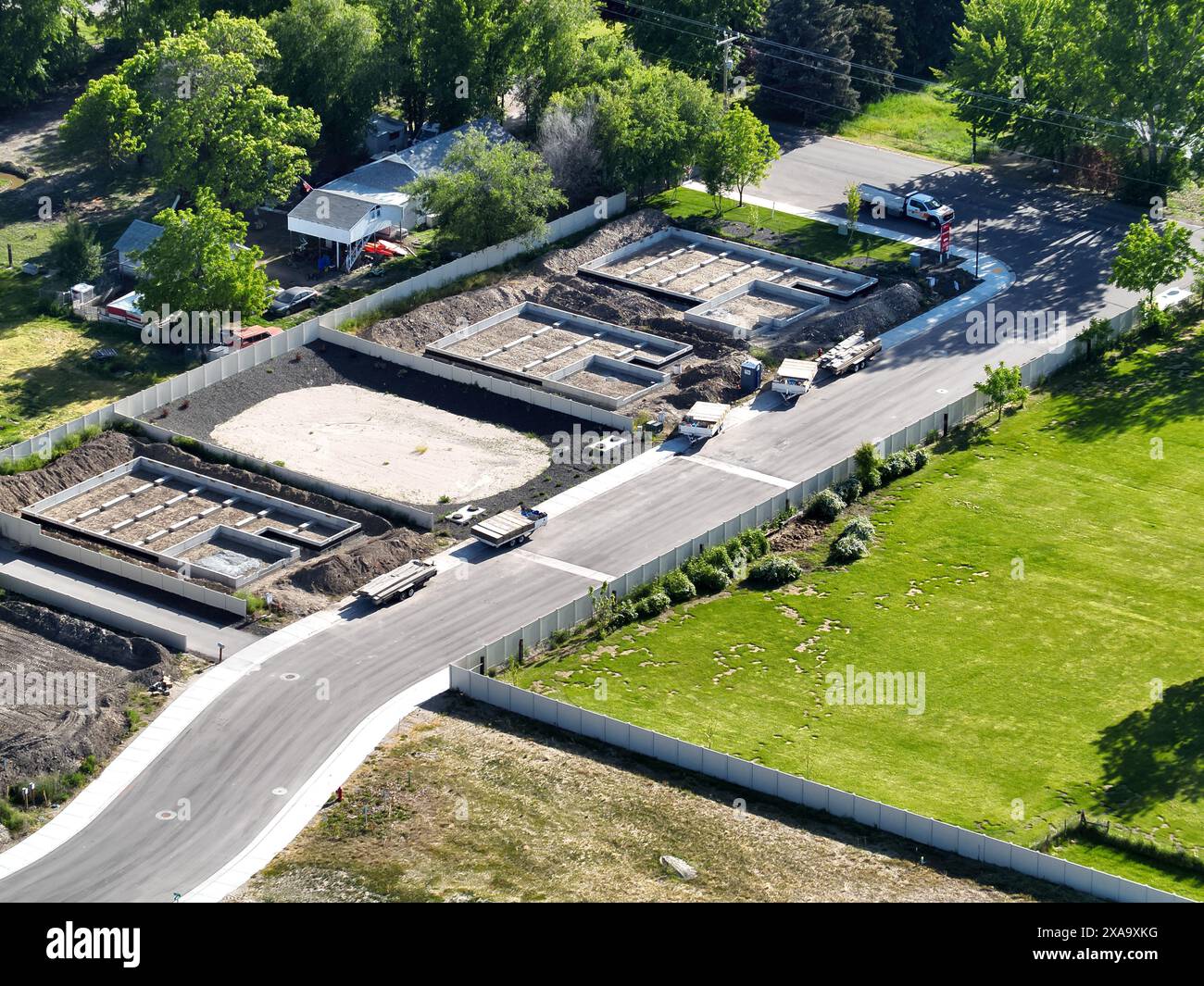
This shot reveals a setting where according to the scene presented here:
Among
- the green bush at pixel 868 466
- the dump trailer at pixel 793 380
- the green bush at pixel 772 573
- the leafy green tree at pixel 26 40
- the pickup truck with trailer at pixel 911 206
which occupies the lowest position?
the green bush at pixel 772 573

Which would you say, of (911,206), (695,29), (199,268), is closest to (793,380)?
(911,206)

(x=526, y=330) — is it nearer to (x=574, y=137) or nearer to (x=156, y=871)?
(x=574, y=137)

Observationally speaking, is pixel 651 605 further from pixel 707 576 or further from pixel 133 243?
pixel 133 243

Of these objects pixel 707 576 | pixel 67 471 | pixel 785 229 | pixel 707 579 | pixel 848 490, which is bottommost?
pixel 67 471

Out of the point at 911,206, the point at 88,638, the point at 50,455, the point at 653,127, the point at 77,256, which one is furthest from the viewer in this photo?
the point at 911,206

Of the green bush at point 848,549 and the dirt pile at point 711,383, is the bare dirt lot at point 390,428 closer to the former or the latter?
the dirt pile at point 711,383

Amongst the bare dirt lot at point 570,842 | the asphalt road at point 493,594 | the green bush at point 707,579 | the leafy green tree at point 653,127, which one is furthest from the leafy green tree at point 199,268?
the bare dirt lot at point 570,842
